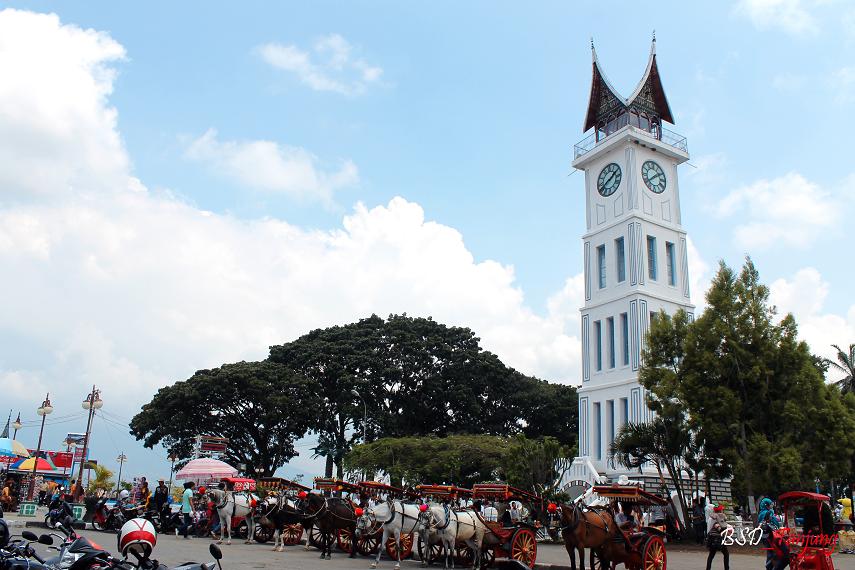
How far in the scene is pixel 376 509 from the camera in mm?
16250

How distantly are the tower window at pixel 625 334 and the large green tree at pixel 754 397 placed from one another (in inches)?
584

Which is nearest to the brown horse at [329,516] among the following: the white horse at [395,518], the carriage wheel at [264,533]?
the white horse at [395,518]

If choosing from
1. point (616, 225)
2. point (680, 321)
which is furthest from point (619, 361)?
point (680, 321)

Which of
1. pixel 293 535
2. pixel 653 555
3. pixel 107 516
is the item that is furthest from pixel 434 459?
pixel 653 555

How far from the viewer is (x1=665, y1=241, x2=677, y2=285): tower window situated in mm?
43812

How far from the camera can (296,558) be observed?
16734 mm

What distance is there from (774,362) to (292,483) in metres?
16.3

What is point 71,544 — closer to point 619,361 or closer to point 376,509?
point 376,509

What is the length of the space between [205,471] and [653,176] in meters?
31.1

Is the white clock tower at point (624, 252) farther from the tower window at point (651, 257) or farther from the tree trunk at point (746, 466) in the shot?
the tree trunk at point (746, 466)

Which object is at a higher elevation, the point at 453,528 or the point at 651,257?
the point at 651,257

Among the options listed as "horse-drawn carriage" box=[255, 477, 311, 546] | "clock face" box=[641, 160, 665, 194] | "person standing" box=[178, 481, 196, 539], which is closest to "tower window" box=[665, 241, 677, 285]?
"clock face" box=[641, 160, 665, 194]

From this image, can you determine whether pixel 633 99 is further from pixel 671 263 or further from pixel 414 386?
pixel 414 386

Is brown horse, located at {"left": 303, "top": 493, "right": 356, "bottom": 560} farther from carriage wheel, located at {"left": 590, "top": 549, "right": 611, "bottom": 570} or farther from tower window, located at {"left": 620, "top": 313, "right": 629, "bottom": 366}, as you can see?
tower window, located at {"left": 620, "top": 313, "right": 629, "bottom": 366}
